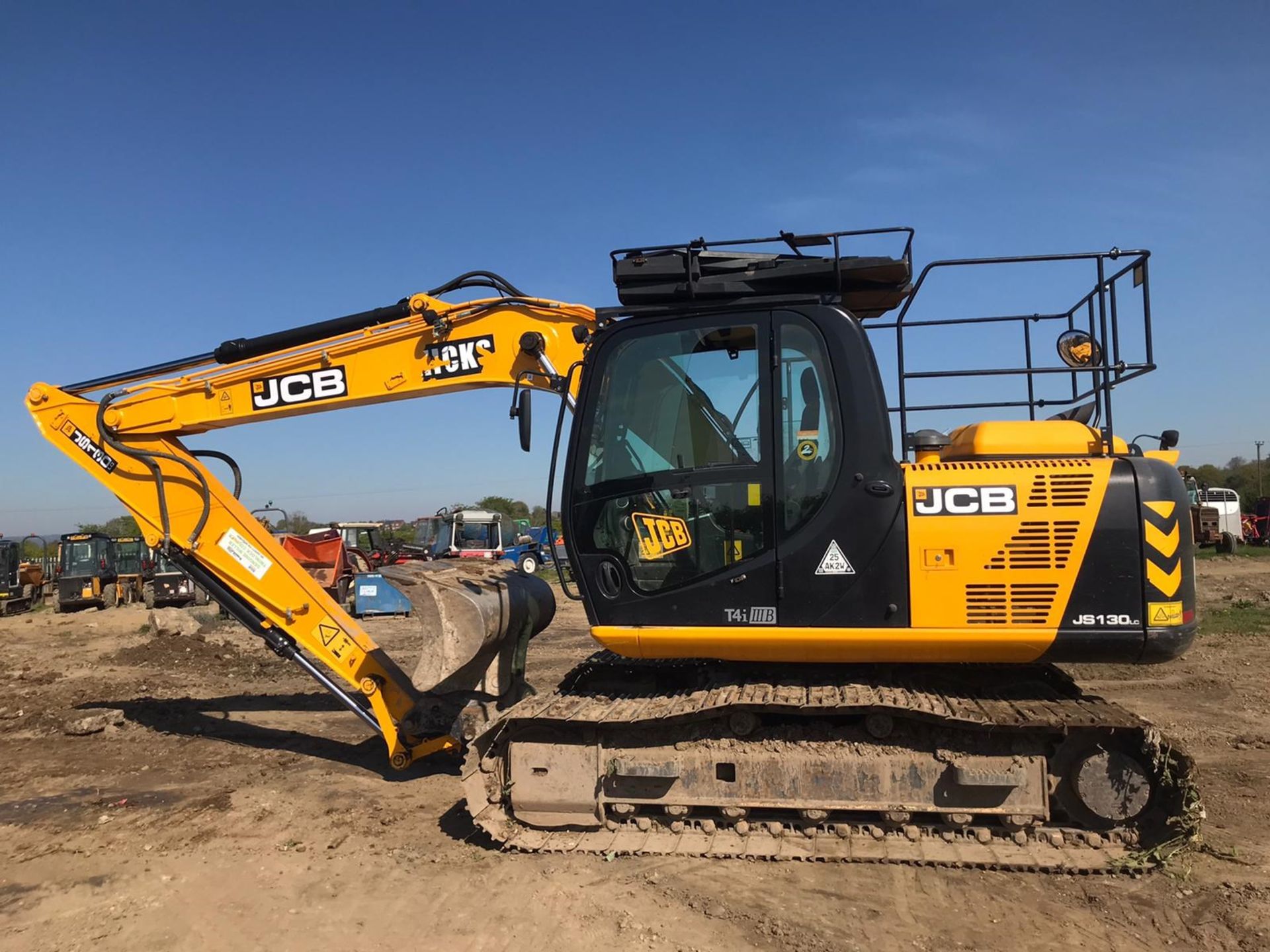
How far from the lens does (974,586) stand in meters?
4.53

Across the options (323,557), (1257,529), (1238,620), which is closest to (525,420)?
(1238,620)

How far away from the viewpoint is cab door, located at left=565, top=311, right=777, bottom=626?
4.71 m

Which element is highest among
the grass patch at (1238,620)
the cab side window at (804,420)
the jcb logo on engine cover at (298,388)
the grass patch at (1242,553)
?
the jcb logo on engine cover at (298,388)

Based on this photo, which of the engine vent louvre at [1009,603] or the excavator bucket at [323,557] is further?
the excavator bucket at [323,557]

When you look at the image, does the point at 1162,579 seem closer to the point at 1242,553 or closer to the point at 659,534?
the point at 659,534

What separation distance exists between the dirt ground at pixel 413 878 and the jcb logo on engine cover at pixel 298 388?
2758 millimetres

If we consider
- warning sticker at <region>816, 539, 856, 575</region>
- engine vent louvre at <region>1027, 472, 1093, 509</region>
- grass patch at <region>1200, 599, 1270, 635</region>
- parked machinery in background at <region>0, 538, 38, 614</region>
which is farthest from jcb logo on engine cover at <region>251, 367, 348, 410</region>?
parked machinery in background at <region>0, 538, 38, 614</region>

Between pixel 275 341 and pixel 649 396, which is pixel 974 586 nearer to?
pixel 649 396

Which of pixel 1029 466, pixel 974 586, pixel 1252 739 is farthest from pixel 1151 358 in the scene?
pixel 1252 739

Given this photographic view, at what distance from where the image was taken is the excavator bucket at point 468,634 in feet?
20.0

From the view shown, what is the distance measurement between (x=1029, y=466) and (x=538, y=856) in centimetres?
334

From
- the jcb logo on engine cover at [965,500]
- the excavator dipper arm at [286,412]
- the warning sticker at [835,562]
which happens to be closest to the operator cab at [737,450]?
the warning sticker at [835,562]

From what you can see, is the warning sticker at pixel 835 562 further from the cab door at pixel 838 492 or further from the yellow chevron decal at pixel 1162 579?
the yellow chevron decal at pixel 1162 579

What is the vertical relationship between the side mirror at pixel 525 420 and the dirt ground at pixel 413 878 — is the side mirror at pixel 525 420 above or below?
above
